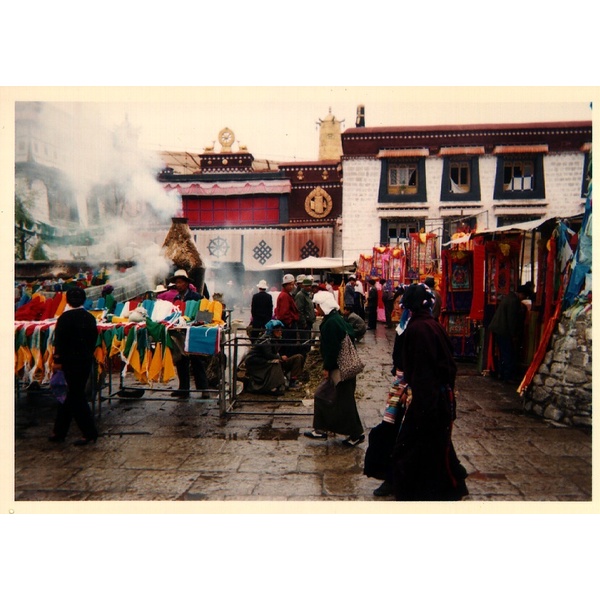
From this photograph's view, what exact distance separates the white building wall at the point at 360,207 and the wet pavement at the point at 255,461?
977 centimetres

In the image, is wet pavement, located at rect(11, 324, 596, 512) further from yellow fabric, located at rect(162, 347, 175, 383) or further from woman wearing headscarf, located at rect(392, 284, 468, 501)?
yellow fabric, located at rect(162, 347, 175, 383)

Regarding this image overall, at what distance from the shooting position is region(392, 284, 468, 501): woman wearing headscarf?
353 centimetres

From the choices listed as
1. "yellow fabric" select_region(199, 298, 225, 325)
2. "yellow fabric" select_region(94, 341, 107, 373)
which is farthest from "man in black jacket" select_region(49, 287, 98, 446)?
"yellow fabric" select_region(199, 298, 225, 325)

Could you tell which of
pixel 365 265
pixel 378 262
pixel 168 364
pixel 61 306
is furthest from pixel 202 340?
pixel 365 265

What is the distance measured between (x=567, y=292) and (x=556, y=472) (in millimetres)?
2168

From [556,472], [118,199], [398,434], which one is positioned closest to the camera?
[398,434]

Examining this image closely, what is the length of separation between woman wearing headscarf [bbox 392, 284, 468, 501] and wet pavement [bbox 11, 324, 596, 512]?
1.00 feet

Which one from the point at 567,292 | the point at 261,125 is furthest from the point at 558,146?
the point at 261,125

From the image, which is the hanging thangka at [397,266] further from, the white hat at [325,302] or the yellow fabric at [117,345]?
the yellow fabric at [117,345]

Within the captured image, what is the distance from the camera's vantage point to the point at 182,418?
587 centimetres

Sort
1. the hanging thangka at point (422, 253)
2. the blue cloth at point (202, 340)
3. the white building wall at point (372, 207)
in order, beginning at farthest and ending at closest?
1. the white building wall at point (372, 207)
2. the hanging thangka at point (422, 253)
3. the blue cloth at point (202, 340)

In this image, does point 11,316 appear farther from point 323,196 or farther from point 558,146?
point 323,196

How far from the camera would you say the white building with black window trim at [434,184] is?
10766 millimetres

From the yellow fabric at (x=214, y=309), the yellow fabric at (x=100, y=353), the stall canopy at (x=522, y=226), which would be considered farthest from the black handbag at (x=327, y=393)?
the stall canopy at (x=522, y=226)
